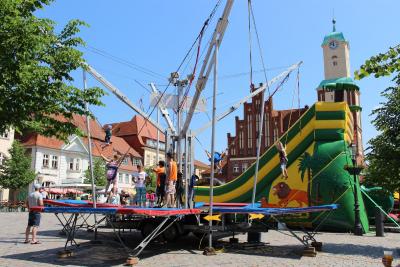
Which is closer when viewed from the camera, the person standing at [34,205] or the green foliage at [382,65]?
the green foliage at [382,65]

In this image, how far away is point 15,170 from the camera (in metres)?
38.5

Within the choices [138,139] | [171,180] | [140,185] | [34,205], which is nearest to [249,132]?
[138,139]

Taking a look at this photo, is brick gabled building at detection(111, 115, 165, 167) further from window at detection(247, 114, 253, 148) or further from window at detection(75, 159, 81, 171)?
window at detection(75, 159, 81, 171)

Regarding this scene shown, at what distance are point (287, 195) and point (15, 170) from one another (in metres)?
28.1

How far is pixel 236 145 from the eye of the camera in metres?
60.9

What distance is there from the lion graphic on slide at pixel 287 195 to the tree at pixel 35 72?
11.2m

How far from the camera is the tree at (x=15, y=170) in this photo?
38.3m

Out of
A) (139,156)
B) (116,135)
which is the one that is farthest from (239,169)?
(116,135)

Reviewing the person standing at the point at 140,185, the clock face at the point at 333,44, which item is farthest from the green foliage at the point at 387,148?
the clock face at the point at 333,44

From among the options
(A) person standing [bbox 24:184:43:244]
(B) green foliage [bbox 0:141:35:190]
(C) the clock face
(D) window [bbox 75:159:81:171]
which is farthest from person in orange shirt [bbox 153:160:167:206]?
(C) the clock face

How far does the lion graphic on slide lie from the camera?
18547mm

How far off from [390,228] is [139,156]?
48.0m

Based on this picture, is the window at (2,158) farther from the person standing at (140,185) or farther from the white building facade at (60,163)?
the person standing at (140,185)

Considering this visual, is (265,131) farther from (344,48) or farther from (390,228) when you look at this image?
(390,228)
